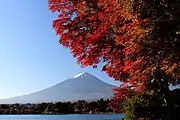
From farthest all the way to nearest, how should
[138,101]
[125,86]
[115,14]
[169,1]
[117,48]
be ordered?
[138,101]
[125,86]
[117,48]
[115,14]
[169,1]

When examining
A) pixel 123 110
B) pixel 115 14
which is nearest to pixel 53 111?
A: pixel 123 110

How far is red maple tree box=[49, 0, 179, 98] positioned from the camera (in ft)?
31.9

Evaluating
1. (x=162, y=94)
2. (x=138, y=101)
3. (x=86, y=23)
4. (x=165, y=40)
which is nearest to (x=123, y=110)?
(x=138, y=101)

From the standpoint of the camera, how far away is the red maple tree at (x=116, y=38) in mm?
9734

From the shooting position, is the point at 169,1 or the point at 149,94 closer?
the point at 169,1

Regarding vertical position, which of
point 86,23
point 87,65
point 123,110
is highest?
point 86,23

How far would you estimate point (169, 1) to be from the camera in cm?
930

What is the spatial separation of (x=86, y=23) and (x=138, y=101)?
6.44 meters

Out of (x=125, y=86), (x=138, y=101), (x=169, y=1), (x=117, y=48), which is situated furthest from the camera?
(x=138, y=101)

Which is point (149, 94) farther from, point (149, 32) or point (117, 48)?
point (149, 32)

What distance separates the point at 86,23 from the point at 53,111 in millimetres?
149527

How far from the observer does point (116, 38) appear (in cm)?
1155

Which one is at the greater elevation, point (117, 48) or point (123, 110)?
point (117, 48)

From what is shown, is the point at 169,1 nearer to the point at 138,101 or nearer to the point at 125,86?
the point at 125,86
